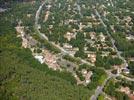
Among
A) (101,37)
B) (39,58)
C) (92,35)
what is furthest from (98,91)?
(92,35)

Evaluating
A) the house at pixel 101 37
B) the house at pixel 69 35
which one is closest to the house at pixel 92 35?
the house at pixel 101 37

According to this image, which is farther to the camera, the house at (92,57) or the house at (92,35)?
the house at (92,35)

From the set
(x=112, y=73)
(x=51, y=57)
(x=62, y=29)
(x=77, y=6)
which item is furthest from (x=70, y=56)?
(x=77, y=6)

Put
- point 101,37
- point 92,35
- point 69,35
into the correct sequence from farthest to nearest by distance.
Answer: point 92,35, point 69,35, point 101,37

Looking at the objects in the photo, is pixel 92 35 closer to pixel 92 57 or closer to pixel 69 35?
pixel 69 35

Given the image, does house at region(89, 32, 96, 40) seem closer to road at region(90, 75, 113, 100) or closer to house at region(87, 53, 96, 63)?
house at region(87, 53, 96, 63)

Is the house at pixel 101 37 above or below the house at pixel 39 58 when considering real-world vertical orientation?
below

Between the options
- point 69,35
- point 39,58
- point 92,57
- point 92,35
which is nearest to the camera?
point 39,58

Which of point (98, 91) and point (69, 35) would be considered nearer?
point (98, 91)

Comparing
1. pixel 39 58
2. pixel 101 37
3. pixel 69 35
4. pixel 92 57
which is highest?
pixel 39 58

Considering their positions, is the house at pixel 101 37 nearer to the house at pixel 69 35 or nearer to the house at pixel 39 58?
the house at pixel 69 35

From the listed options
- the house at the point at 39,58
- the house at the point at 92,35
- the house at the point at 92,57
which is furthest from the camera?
the house at the point at 92,35

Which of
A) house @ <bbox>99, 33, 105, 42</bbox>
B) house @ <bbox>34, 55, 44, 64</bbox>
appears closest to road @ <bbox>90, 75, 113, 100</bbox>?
house @ <bbox>34, 55, 44, 64</bbox>
